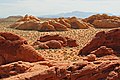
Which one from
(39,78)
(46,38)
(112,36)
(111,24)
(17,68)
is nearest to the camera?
(39,78)

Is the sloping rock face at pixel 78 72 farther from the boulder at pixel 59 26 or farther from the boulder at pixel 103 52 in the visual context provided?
the boulder at pixel 59 26

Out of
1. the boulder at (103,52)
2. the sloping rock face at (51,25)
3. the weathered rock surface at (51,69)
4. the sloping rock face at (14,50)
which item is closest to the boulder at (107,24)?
the sloping rock face at (51,25)

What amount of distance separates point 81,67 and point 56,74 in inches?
68.0

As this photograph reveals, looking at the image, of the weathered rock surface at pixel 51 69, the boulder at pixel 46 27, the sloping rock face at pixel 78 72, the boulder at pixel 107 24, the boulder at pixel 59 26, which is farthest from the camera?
the boulder at pixel 107 24

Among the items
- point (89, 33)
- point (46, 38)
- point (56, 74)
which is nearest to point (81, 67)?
point (56, 74)

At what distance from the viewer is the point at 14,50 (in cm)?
2409

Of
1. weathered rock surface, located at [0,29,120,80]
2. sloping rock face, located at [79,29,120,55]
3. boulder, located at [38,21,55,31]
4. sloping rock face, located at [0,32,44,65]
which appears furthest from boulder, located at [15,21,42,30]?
weathered rock surface, located at [0,29,120,80]

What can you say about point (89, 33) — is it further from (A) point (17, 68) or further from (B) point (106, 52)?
(A) point (17, 68)

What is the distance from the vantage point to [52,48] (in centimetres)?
3959

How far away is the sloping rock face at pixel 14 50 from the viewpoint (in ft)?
78.2

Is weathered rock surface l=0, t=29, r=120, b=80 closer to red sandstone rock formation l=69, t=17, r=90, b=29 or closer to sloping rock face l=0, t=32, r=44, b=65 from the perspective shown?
sloping rock face l=0, t=32, r=44, b=65

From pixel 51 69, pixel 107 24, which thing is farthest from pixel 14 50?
pixel 107 24

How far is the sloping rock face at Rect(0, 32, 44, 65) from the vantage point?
938 inches

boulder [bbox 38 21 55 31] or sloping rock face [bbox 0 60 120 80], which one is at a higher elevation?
sloping rock face [bbox 0 60 120 80]
